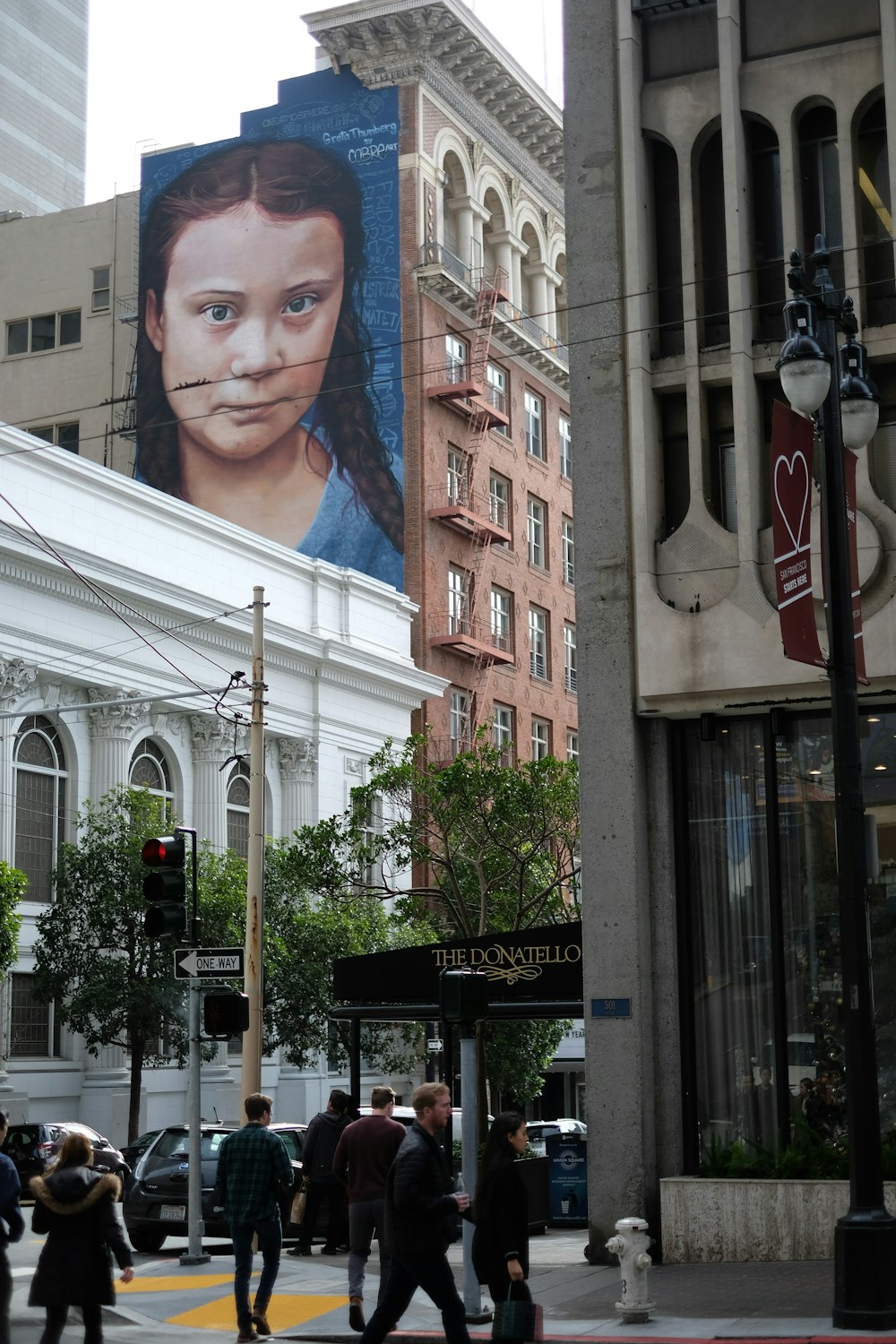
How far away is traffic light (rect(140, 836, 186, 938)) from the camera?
1962 centimetres

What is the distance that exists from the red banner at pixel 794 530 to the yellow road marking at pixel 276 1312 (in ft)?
23.0

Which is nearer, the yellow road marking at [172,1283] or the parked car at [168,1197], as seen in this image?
the yellow road marking at [172,1283]

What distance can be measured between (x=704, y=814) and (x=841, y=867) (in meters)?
4.57

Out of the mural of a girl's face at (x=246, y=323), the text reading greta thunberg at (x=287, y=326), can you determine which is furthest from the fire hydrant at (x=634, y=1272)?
the mural of a girl's face at (x=246, y=323)

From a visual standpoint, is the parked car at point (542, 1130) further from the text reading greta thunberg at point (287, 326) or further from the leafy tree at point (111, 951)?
the text reading greta thunberg at point (287, 326)

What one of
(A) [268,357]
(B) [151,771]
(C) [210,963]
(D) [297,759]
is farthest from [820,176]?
(A) [268,357]

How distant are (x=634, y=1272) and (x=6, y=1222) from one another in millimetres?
4976

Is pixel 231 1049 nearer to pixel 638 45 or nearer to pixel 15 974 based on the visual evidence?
pixel 15 974

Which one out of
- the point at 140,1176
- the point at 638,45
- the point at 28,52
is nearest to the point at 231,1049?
the point at 140,1176

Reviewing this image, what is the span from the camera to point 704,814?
18469mm

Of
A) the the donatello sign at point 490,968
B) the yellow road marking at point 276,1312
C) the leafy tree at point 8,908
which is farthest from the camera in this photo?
the leafy tree at point 8,908

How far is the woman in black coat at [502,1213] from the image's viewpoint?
35.8 feet

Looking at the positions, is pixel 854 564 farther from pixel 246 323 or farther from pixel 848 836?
pixel 246 323

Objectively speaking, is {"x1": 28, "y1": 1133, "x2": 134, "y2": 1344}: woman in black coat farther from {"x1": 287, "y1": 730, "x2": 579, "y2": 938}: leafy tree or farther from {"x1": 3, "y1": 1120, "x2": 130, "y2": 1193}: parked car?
{"x1": 287, "y1": 730, "x2": 579, "y2": 938}: leafy tree
